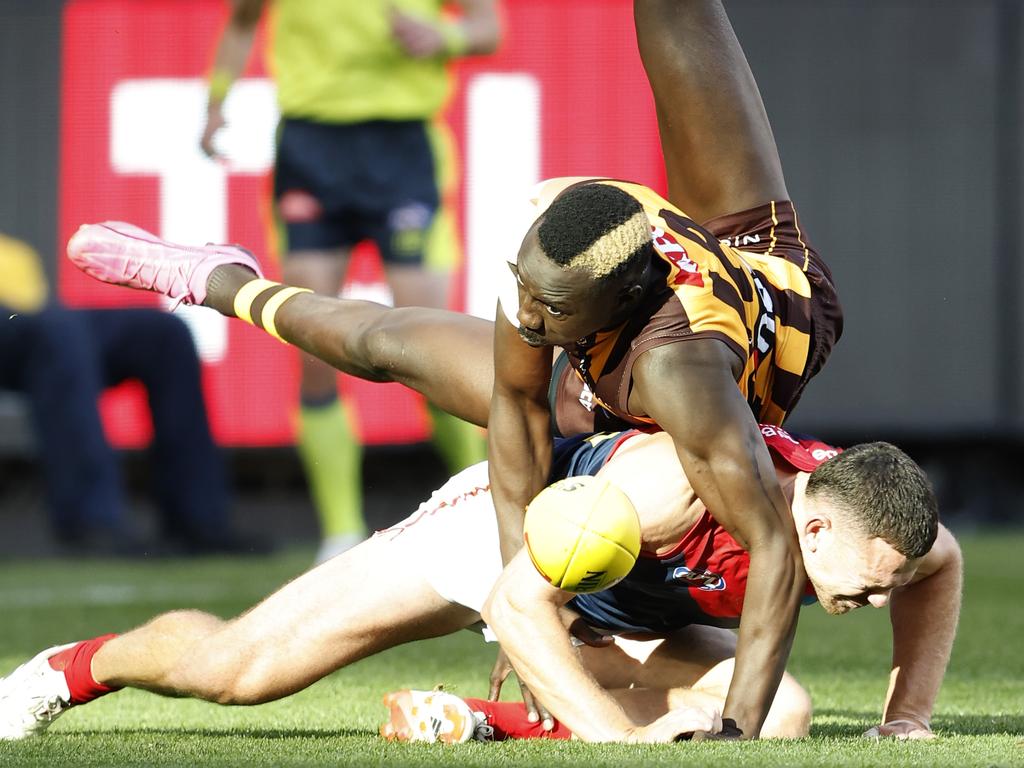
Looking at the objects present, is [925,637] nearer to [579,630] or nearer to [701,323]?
[579,630]

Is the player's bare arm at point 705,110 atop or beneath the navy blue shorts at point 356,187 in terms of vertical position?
atop

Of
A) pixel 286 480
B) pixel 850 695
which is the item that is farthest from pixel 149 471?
pixel 850 695

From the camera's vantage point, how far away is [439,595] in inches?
171

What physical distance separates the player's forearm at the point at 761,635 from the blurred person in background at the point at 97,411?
5.92 metres

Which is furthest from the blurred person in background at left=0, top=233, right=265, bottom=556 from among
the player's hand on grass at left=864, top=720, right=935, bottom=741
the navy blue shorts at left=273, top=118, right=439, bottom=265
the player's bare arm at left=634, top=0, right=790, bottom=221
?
the player's hand on grass at left=864, top=720, right=935, bottom=741

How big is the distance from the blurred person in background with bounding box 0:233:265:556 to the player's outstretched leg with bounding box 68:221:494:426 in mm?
3583

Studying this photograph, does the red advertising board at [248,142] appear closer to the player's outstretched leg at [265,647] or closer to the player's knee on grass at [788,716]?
the player's outstretched leg at [265,647]

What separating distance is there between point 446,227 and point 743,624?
4988mm

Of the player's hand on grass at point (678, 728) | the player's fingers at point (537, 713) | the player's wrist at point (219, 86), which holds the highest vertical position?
the player's wrist at point (219, 86)

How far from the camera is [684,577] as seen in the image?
13.2 ft

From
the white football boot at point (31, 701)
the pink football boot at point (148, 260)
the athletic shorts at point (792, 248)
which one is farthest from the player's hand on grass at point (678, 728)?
the pink football boot at point (148, 260)

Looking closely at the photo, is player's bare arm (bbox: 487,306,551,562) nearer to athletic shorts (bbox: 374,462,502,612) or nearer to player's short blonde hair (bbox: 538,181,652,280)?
athletic shorts (bbox: 374,462,502,612)

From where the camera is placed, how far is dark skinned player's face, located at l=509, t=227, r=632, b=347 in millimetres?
3885

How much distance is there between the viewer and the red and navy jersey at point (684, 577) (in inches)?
156
